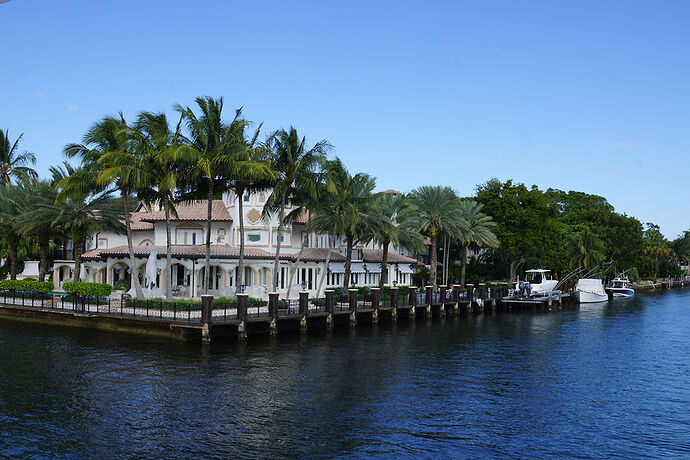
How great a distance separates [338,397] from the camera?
2309cm

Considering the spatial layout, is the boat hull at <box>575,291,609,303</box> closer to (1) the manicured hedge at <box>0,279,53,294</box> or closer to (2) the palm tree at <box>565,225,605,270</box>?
(2) the palm tree at <box>565,225,605,270</box>

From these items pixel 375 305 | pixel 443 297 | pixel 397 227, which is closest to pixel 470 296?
pixel 443 297

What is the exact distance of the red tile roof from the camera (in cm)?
5153

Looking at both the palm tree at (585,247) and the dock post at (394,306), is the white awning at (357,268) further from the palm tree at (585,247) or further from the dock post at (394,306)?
the palm tree at (585,247)

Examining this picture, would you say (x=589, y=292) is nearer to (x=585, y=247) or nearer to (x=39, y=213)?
(x=585, y=247)

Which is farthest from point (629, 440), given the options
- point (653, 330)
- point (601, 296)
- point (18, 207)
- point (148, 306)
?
point (601, 296)

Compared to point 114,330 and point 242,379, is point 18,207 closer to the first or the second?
point 114,330

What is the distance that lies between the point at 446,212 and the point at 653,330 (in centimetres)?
2068

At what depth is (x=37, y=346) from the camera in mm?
32250

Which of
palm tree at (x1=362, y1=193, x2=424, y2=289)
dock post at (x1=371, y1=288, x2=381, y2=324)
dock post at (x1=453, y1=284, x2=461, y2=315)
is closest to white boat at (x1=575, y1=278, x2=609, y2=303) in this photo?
dock post at (x1=453, y1=284, x2=461, y2=315)

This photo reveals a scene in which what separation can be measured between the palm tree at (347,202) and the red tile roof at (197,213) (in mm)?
9993

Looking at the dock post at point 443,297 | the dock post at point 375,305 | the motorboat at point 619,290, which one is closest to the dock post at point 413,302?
the dock post at point 443,297

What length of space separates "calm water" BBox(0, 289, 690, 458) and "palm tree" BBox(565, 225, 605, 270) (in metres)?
50.0

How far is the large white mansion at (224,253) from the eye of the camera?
1913 inches
